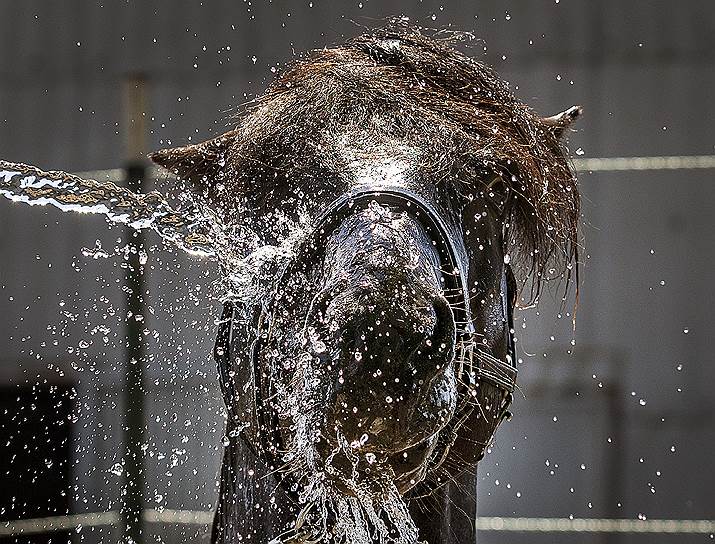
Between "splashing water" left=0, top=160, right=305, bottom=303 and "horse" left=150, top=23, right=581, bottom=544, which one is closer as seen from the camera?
"horse" left=150, top=23, right=581, bottom=544

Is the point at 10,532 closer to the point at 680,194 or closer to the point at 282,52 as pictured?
the point at 282,52

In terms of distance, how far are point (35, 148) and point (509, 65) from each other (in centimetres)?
108

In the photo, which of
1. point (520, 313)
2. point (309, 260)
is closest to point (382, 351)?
point (309, 260)

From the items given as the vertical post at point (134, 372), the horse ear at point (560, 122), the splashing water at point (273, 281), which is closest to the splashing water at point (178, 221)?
the splashing water at point (273, 281)

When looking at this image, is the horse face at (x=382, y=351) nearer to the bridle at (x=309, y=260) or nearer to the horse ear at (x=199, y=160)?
the bridle at (x=309, y=260)

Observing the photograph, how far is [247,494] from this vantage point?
61 cm

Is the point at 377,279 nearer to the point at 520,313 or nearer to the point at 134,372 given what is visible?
the point at 134,372

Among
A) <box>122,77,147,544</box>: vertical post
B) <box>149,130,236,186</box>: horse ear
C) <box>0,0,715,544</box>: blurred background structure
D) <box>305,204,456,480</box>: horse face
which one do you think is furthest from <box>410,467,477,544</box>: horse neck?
<box>0,0,715,544</box>: blurred background structure

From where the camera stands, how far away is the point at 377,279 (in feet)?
1.34

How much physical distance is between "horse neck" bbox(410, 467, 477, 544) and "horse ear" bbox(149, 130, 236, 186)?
0.28 m

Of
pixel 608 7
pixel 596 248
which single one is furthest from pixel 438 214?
pixel 608 7

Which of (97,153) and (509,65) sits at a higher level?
(509,65)

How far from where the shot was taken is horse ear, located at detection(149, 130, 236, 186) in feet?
2.27

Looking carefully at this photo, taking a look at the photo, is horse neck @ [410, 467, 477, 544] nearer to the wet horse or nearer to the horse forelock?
the wet horse
